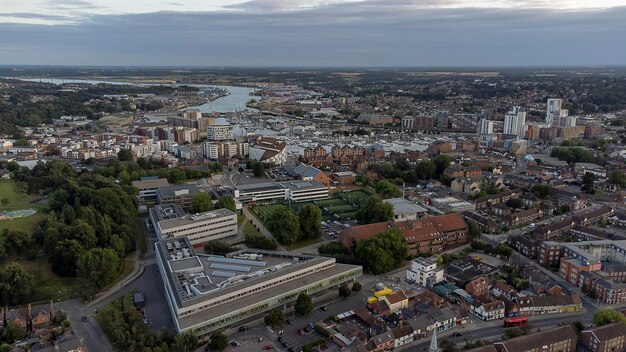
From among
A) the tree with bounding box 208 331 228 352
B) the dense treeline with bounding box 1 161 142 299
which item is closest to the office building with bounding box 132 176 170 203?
the dense treeline with bounding box 1 161 142 299

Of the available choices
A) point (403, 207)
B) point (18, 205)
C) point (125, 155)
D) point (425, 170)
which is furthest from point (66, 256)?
point (425, 170)

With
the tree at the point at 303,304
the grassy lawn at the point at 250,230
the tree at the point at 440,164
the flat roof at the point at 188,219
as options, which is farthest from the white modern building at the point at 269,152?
the tree at the point at 303,304

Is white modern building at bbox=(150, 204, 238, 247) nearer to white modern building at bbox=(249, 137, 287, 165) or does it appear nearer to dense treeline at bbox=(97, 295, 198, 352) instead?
dense treeline at bbox=(97, 295, 198, 352)

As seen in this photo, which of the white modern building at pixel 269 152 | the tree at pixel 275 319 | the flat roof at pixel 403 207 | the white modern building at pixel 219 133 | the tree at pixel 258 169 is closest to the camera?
the tree at pixel 275 319

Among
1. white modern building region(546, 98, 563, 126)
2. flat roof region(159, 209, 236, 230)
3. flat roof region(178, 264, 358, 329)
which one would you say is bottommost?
flat roof region(178, 264, 358, 329)

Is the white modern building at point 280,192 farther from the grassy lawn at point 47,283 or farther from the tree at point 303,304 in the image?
the tree at point 303,304

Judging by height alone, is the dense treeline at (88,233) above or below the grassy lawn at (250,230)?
above

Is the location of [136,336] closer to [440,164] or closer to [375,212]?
[375,212]
